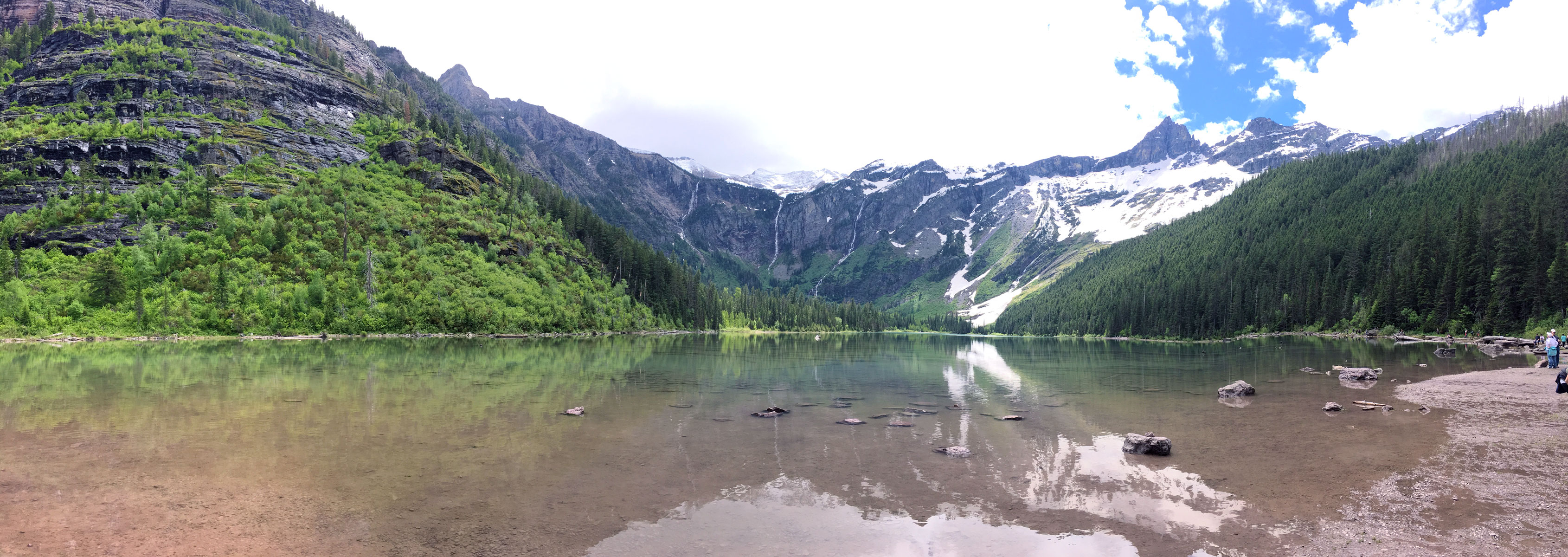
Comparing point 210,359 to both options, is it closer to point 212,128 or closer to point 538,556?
point 538,556

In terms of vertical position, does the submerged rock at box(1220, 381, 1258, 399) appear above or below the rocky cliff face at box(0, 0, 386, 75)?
below

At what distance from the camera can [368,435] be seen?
1997 cm

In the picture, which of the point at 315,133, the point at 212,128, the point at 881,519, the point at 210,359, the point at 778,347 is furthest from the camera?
the point at 315,133

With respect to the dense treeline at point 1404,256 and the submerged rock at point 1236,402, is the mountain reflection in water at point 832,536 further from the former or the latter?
the dense treeline at point 1404,256

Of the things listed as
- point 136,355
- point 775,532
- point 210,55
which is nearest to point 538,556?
point 775,532

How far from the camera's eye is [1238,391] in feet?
107

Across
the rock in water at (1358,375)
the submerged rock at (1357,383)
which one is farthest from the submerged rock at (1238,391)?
the rock in water at (1358,375)

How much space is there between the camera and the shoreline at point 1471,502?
429 inches

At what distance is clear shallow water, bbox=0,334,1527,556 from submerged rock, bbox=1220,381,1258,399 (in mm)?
1346

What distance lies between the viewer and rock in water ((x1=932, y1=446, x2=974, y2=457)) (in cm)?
1939

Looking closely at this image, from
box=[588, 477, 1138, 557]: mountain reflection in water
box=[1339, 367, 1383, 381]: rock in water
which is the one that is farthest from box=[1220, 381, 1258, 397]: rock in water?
box=[588, 477, 1138, 557]: mountain reflection in water

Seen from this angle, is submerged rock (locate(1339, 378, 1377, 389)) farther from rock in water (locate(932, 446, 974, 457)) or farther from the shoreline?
rock in water (locate(932, 446, 974, 457))

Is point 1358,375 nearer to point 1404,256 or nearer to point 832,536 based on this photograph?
point 832,536

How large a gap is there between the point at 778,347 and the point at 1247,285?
396 feet
